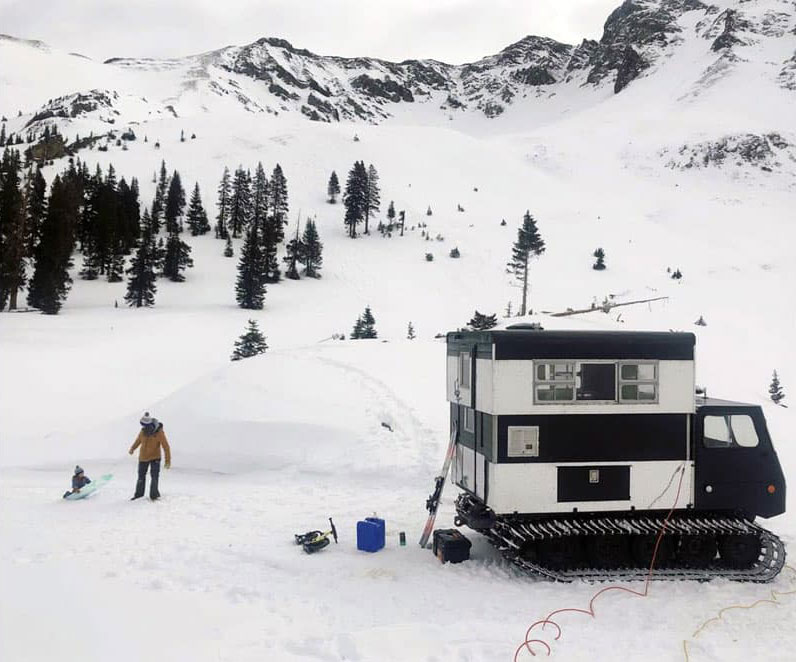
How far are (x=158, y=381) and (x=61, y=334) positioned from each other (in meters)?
10.3

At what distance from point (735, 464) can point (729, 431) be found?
0.48 metres

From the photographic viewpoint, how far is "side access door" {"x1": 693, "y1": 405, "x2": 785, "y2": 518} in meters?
9.36

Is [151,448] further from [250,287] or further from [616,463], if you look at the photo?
[250,287]

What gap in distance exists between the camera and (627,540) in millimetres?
9195

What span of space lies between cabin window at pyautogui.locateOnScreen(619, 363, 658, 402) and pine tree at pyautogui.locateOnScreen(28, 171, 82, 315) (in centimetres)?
3883

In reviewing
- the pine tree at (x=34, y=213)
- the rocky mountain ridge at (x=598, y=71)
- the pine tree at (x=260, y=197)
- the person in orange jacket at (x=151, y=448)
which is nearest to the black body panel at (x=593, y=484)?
the person in orange jacket at (x=151, y=448)

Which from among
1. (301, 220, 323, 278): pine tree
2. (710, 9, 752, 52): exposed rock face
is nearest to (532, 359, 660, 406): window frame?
(301, 220, 323, 278): pine tree

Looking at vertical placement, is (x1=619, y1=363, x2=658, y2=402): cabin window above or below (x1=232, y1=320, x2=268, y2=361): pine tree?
below

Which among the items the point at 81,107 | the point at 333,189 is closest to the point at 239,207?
the point at 333,189

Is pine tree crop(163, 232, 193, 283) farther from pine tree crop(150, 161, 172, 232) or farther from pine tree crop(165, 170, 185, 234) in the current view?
pine tree crop(150, 161, 172, 232)

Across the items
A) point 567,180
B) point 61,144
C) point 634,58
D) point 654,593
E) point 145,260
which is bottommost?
point 654,593

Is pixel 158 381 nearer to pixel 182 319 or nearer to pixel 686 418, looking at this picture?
pixel 182 319

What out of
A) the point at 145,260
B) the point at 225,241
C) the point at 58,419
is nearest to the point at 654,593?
the point at 58,419

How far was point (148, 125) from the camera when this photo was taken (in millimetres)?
96375
